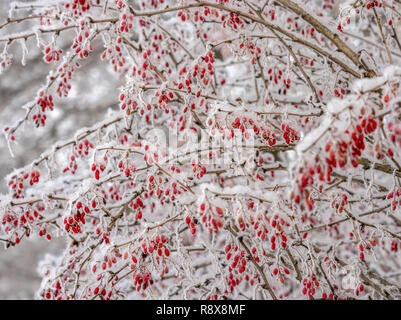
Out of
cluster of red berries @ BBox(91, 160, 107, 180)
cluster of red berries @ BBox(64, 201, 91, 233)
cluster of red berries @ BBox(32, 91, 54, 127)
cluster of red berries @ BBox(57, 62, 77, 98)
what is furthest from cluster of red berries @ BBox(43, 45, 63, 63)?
cluster of red berries @ BBox(64, 201, 91, 233)

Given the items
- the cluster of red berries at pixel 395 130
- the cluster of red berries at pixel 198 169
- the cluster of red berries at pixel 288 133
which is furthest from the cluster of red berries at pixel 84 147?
the cluster of red berries at pixel 395 130

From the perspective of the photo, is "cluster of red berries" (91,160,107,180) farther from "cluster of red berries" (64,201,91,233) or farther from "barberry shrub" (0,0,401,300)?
"cluster of red berries" (64,201,91,233)

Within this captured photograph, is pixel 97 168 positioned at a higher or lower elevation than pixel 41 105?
lower

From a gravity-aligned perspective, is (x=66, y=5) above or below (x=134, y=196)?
above

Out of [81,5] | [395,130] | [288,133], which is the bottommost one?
[395,130]

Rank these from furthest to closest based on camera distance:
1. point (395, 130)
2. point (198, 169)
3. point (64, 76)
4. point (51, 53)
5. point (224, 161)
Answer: point (64, 76), point (51, 53), point (224, 161), point (198, 169), point (395, 130)

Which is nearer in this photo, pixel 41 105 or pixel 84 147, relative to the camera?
pixel 41 105

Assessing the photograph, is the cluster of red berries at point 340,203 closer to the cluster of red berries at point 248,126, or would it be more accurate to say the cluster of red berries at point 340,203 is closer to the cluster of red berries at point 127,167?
the cluster of red berries at point 248,126

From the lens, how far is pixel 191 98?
10.4 ft

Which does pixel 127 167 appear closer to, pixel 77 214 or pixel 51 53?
pixel 77 214

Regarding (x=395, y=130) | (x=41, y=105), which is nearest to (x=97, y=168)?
(x=41, y=105)
